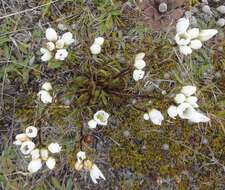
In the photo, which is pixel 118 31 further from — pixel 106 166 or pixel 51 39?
pixel 106 166

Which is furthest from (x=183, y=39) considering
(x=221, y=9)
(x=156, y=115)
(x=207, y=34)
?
(x=221, y=9)

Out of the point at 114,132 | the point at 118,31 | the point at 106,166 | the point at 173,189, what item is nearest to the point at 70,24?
the point at 118,31

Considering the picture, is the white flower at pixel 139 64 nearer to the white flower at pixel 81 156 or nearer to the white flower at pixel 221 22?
the white flower at pixel 81 156

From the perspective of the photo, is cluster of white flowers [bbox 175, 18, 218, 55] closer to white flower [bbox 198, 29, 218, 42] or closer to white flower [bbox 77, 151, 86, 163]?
white flower [bbox 198, 29, 218, 42]

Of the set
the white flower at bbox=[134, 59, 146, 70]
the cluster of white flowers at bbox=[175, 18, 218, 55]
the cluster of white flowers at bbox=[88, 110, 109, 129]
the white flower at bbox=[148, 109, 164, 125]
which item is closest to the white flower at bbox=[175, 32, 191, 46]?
the cluster of white flowers at bbox=[175, 18, 218, 55]

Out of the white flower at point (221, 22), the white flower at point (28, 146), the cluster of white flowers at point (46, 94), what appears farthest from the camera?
the white flower at point (221, 22)

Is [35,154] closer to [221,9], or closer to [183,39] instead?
[183,39]

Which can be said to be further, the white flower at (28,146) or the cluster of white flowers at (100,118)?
the cluster of white flowers at (100,118)

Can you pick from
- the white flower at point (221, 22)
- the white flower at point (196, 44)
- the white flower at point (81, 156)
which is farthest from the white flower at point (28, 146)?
the white flower at point (221, 22)
